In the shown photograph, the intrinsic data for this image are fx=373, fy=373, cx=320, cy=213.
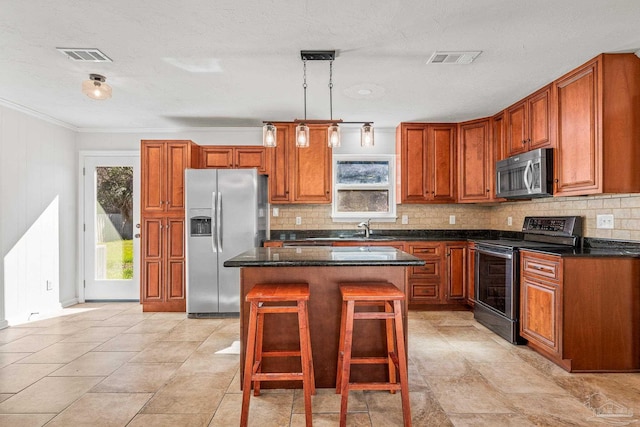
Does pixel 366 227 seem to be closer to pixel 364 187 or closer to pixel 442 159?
pixel 364 187

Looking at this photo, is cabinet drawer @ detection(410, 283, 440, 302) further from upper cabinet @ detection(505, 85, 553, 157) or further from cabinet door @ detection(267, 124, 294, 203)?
cabinet door @ detection(267, 124, 294, 203)

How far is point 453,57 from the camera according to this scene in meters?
2.89

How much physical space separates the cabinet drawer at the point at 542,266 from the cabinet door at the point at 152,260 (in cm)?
403

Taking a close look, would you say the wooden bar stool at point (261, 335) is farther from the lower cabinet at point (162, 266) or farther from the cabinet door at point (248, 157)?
the cabinet door at point (248, 157)

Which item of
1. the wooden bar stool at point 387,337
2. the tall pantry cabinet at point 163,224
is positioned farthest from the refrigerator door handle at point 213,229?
the wooden bar stool at point 387,337

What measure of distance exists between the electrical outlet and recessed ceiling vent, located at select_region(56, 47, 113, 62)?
4.27 m

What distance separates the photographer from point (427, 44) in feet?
8.81

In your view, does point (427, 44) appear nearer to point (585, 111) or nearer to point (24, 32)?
point (585, 111)

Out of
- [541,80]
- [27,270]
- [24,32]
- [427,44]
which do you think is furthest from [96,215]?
[541,80]

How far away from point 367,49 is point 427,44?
43 centimetres

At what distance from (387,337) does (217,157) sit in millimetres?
3536

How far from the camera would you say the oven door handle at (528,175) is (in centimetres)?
362

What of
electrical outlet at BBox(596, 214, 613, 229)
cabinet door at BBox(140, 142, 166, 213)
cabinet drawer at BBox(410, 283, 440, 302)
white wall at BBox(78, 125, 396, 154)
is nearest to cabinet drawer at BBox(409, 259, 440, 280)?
cabinet drawer at BBox(410, 283, 440, 302)

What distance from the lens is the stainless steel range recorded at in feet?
11.2
